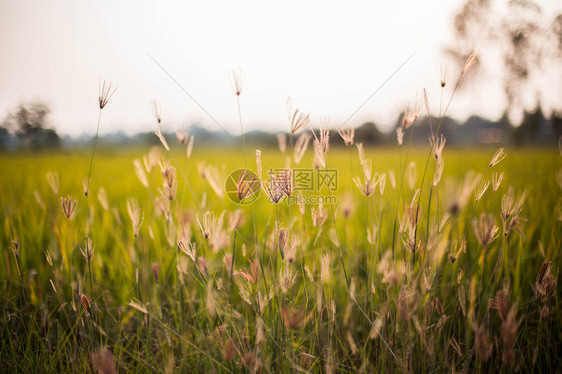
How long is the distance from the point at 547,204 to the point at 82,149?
5.85 meters

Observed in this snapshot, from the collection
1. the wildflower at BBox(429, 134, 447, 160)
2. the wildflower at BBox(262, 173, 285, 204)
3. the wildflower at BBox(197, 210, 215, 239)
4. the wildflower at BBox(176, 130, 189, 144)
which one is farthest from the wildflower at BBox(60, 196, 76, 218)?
the wildflower at BBox(429, 134, 447, 160)

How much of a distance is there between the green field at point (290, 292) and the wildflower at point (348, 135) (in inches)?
3.3

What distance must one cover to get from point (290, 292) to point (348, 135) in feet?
2.02

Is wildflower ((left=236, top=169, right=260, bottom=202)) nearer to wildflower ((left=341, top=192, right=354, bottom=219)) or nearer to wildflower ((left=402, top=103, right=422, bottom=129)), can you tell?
wildflower ((left=341, top=192, right=354, bottom=219))

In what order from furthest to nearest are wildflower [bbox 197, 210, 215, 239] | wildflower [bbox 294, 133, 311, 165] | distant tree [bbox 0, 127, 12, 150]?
distant tree [bbox 0, 127, 12, 150] → wildflower [bbox 294, 133, 311, 165] → wildflower [bbox 197, 210, 215, 239]

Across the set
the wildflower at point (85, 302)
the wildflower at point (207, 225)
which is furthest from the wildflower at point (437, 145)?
the wildflower at point (85, 302)

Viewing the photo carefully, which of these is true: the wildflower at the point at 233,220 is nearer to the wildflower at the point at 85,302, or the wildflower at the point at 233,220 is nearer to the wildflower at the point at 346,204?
the wildflower at the point at 346,204

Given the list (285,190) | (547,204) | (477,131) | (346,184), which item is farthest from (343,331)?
(477,131)

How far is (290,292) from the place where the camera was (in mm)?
1068

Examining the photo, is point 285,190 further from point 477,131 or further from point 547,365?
point 477,131

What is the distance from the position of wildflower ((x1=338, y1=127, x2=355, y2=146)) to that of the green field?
0.28 feet

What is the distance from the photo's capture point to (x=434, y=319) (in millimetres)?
1031

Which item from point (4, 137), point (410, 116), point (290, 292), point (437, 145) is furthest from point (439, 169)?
point (4, 137)

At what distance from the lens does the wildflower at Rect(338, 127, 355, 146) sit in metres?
0.88
